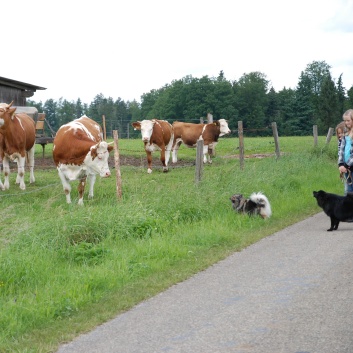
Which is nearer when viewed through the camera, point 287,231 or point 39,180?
point 287,231

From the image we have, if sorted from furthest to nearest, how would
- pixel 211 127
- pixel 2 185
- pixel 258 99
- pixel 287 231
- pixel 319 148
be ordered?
pixel 258 99, pixel 211 127, pixel 319 148, pixel 2 185, pixel 287 231

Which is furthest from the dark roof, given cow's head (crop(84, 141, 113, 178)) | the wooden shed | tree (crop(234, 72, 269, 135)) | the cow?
tree (crop(234, 72, 269, 135))

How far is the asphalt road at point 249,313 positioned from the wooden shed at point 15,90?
19.1 m

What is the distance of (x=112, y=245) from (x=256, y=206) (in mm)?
3374

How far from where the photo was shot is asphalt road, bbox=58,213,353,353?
5.33 m


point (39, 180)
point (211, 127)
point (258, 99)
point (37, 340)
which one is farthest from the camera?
point (258, 99)

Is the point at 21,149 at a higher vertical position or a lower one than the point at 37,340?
Answer: higher

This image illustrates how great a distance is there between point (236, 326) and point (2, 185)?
487 inches

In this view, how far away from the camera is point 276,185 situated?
50.1 ft

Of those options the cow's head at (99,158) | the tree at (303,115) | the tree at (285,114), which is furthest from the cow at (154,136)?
the tree at (303,115)

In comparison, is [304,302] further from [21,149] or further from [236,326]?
[21,149]

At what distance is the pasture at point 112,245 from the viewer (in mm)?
6320

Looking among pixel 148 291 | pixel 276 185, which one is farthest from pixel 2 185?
pixel 148 291

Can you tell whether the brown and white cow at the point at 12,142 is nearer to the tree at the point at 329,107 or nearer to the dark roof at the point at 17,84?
the dark roof at the point at 17,84
